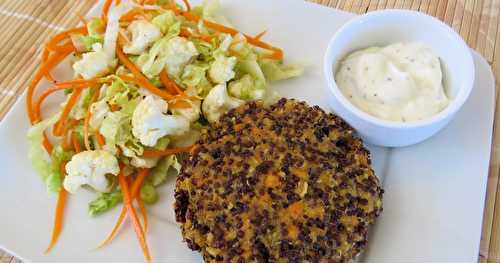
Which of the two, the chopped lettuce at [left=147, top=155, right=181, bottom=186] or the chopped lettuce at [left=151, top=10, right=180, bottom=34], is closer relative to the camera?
the chopped lettuce at [left=147, top=155, right=181, bottom=186]

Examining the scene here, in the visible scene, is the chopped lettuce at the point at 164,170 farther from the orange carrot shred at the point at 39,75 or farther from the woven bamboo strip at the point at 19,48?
the woven bamboo strip at the point at 19,48

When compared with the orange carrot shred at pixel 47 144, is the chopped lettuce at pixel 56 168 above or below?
below

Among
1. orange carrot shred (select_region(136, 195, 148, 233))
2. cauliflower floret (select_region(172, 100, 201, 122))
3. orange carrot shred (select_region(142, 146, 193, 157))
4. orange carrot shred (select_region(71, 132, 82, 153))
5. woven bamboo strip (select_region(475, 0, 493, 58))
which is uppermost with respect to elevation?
cauliflower floret (select_region(172, 100, 201, 122))

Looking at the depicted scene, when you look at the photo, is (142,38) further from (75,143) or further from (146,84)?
(75,143)

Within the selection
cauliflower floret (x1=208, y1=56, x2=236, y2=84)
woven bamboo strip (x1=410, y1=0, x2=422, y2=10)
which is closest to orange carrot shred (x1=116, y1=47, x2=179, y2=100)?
cauliflower floret (x1=208, y1=56, x2=236, y2=84)

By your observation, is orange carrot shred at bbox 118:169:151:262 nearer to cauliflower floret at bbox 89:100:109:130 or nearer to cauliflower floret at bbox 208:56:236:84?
cauliflower floret at bbox 89:100:109:130

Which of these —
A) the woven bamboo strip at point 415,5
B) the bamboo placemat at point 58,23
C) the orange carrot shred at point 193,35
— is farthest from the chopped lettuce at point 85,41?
the woven bamboo strip at point 415,5
